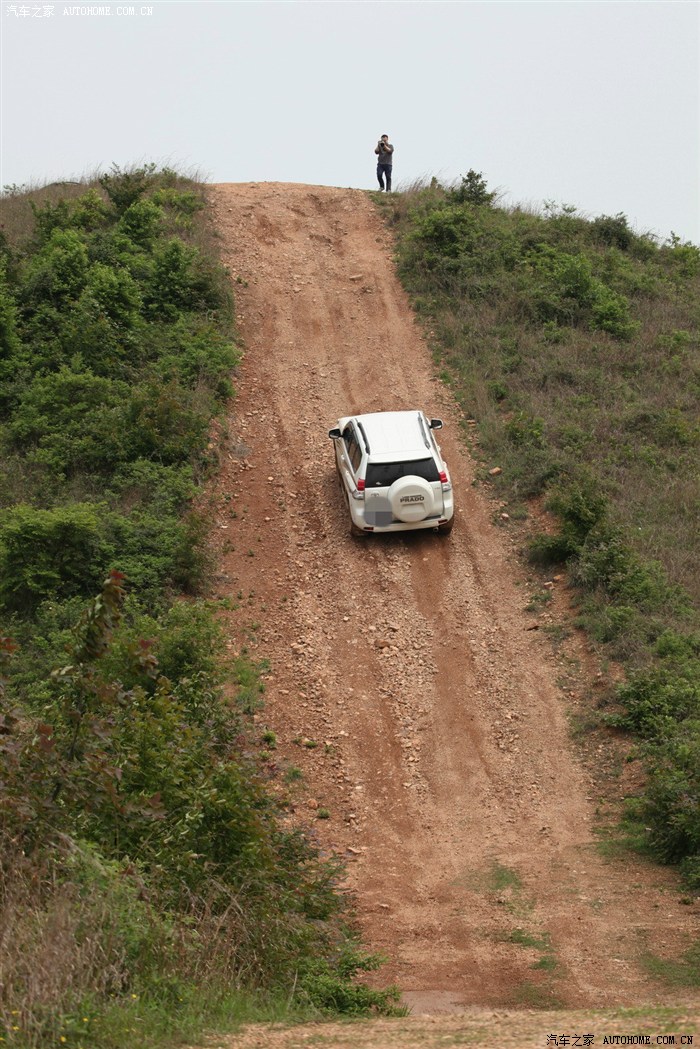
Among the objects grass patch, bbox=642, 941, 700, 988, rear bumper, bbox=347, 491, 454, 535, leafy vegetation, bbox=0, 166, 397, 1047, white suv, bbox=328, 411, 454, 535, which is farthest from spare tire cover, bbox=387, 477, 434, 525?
grass patch, bbox=642, 941, 700, 988

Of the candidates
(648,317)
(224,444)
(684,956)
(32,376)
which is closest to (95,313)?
(32,376)

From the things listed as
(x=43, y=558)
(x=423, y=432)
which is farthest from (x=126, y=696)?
(x=423, y=432)

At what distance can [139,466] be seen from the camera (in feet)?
67.2

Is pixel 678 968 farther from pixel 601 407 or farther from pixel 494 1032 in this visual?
pixel 601 407

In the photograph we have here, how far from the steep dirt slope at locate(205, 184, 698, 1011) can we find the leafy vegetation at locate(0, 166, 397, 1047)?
70cm

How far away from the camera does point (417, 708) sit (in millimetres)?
16547

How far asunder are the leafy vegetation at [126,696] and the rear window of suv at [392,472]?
2.70 m

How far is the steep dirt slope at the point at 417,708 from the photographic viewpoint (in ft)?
40.0

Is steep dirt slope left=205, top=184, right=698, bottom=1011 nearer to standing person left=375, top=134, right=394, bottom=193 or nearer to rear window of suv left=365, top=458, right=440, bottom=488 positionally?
rear window of suv left=365, top=458, right=440, bottom=488

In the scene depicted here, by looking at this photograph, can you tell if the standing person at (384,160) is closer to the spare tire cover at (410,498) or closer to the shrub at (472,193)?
the shrub at (472,193)

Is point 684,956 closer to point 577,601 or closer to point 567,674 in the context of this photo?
point 567,674

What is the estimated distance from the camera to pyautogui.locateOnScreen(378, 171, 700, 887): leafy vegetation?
51.8ft


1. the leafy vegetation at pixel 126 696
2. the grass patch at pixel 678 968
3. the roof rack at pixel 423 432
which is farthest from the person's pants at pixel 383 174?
the grass patch at pixel 678 968

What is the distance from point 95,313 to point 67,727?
1411 centimetres
